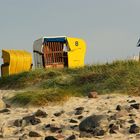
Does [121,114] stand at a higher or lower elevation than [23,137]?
higher

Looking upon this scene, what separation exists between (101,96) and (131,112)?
253 centimetres

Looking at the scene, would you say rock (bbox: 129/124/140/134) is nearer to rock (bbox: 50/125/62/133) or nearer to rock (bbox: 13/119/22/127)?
rock (bbox: 50/125/62/133)

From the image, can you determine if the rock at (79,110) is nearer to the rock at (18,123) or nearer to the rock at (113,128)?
the rock at (18,123)

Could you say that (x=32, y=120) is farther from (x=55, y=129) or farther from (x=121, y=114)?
(x=121, y=114)

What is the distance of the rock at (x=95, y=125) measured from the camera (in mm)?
7119

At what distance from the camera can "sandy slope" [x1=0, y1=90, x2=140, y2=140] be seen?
738 cm

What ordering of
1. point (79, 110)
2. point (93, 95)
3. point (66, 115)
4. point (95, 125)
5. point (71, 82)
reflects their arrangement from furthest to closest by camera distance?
point (71, 82)
point (93, 95)
point (79, 110)
point (66, 115)
point (95, 125)

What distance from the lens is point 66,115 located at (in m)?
8.75

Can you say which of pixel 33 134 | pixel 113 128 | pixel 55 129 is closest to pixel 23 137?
pixel 33 134

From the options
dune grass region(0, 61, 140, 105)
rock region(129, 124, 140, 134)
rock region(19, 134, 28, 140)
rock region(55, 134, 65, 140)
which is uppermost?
rock region(129, 124, 140, 134)

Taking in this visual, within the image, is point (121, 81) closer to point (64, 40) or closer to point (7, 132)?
point (7, 132)

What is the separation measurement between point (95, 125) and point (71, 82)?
567 centimetres

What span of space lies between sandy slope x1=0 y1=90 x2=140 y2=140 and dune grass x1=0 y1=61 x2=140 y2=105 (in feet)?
1.38

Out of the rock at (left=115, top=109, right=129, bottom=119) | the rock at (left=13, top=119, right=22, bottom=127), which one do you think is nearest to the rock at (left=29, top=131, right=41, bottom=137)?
A: the rock at (left=13, top=119, right=22, bottom=127)
